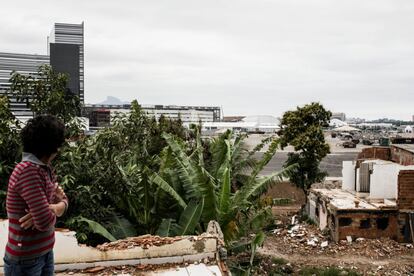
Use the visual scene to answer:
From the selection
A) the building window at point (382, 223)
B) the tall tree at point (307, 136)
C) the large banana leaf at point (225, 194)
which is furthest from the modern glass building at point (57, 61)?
the building window at point (382, 223)

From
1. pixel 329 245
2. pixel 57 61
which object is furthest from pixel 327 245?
pixel 57 61

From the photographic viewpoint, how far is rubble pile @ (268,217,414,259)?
39.8 ft

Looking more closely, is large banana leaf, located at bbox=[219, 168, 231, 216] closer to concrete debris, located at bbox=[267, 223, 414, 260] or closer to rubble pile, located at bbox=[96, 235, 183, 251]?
rubble pile, located at bbox=[96, 235, 183, 251]

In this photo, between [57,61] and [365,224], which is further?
[57,61]

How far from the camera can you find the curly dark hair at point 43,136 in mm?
2695

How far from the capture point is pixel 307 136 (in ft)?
53.9

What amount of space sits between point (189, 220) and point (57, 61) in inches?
1702

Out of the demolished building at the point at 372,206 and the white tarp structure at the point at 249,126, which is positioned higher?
the white tarp structure at the point at 249,126

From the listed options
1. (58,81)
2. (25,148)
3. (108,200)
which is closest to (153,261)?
(108,200)

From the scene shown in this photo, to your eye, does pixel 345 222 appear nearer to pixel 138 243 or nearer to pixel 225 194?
pixel 225 194

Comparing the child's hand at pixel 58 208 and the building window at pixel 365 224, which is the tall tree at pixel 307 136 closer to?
the building window at pixel 365 224

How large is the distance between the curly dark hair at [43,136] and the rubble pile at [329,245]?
1118cm

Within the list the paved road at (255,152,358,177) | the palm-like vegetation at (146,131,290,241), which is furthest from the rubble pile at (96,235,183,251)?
the paved road at (255,152,358,177)

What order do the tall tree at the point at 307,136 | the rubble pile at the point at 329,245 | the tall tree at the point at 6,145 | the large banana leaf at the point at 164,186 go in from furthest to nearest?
the tall tree at the point at 307,136 < the rubble pile at the point at 329,245 < the large banana leaf at the point at 164,186 < the tall tree at the point at 6,145
